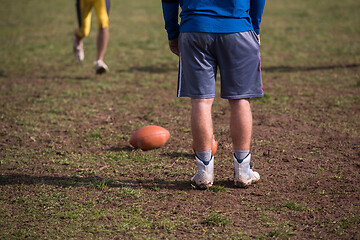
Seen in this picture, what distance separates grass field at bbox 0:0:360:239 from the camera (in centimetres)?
330

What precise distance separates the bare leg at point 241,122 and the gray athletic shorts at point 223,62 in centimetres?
10

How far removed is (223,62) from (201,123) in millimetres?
515

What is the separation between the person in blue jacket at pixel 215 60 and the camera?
349 centimetres

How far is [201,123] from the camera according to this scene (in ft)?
12.0

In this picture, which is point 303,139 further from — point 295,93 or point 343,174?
point 295,93

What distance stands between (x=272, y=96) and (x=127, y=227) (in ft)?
12.9

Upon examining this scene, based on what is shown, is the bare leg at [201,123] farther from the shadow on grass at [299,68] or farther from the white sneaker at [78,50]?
the white sneaker at [78,50]

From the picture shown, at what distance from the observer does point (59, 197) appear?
3723 mm

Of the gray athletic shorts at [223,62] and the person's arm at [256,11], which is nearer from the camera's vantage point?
the gray athletic shorts at [223,62]

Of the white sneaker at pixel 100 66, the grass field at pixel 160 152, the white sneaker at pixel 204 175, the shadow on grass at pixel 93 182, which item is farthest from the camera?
the white sneaker at pixel 100 66

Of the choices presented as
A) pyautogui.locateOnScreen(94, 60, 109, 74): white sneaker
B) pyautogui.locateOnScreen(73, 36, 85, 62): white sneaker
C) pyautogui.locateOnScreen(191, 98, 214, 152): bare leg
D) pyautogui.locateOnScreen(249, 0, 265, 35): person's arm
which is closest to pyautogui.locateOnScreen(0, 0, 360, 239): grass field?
pyautogui.locateOnScreen(94, 60, 109, 74): white sneaker

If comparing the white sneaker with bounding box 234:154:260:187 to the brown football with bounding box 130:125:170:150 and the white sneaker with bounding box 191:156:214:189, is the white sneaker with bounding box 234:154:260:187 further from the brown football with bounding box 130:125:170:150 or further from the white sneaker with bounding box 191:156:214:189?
the brown football with bounding box 130:125:170:150

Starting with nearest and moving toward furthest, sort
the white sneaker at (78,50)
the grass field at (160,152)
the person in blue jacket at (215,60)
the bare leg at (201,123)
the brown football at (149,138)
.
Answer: the grass field at (160,152), the person in blue jacket at (215,60), the bare leg at (201,123), the brown football at (149,138), the white sneaker at (78,50)

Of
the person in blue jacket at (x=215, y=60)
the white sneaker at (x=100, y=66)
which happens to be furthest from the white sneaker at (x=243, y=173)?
the white sneaker at (x=100, y=66)
